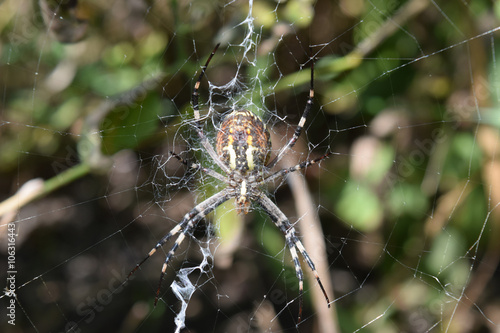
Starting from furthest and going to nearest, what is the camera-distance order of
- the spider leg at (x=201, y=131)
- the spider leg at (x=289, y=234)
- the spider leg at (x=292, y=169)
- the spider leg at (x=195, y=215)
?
the spider leg at (x=195, y=215), the spider leg at (x=289, y=234), the spider leg at (x=201, y=131), the spider leg at (x=292, y=169)

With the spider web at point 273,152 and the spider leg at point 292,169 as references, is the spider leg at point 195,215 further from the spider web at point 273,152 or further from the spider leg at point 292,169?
the spider leg at point 292,169

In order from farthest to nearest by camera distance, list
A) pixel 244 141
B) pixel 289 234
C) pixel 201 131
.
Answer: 1. pixel 289 234
2. pixel 201 131
3. pixel 244 141

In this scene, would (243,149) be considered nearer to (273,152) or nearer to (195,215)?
(273,152)

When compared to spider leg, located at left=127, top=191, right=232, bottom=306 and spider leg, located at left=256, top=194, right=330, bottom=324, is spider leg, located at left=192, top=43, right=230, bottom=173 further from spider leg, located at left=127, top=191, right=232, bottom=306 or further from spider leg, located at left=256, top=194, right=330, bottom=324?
spider leg, located at left=256, top=194, right=330, bottom=324

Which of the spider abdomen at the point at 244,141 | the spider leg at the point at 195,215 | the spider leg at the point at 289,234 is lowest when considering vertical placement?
the spider leg at the point at 289,234

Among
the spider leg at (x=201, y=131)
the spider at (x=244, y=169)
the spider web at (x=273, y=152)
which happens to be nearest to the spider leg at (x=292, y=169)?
the spider at (x=244, y=169)

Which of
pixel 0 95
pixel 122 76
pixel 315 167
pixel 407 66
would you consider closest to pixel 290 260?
pixel 315 167

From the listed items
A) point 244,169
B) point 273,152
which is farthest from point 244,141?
point 273,152
